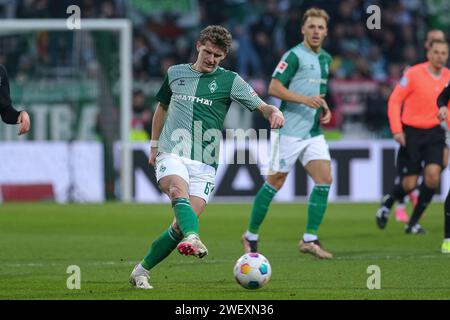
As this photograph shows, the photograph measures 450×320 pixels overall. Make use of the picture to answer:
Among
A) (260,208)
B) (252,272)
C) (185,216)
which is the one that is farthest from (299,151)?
(185,216)

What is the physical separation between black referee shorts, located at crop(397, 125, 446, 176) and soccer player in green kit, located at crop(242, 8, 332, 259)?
252 centimetres

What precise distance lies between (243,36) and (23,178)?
20.6 feet

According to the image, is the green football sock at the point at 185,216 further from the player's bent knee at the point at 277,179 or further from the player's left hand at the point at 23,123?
the player's bent knee at the point at 277,179

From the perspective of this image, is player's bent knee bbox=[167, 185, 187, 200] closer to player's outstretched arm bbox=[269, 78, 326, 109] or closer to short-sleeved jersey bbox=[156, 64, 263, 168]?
short-sleeved jersey bbox=[156, 64, 263, 168]

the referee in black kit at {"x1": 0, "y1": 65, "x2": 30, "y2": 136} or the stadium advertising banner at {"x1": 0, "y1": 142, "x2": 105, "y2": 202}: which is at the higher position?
the referee in black kit at {"x1": 0, "y1": 65, "x2": 30, "y2": 136}

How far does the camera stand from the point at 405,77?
512 inches

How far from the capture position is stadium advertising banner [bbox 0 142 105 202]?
752 inches

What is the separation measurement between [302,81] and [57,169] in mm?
9264

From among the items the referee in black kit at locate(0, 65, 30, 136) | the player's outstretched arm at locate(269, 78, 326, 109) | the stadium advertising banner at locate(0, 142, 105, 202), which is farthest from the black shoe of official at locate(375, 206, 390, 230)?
the stadium advertising banner at locate(0, 142, 105, 202)

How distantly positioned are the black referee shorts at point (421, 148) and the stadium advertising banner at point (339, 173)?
5.49 meters

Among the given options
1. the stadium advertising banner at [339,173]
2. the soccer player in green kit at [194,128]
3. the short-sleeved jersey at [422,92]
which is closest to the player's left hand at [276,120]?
the soccer player in green kit at [194,128]

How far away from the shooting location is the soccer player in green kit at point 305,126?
1053 cm

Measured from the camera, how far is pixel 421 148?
13.0m
